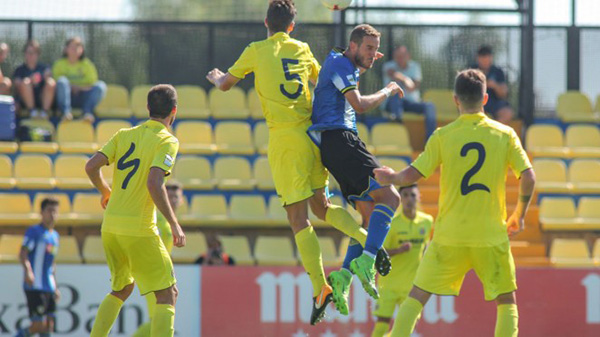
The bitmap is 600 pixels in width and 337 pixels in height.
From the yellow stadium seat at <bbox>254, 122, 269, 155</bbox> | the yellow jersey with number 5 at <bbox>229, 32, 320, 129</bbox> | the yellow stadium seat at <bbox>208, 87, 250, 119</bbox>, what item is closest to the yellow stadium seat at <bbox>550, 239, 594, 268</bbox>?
the yellow stadium seat at <bbox>254, 122, 269, 155</bbox>

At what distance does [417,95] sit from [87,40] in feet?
18.2

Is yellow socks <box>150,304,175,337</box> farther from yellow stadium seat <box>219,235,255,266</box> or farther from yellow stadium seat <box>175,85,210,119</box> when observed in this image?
yellow stadium seat <box>175,85,210,119</box>

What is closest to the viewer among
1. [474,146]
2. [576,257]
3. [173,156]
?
[474,146]

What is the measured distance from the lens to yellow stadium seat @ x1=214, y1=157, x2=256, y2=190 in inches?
632

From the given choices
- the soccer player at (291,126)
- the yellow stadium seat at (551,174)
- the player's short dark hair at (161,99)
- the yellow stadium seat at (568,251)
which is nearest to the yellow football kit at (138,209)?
the player's short dark hair at (161,99)

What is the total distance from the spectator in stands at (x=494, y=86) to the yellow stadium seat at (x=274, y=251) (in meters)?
4.20

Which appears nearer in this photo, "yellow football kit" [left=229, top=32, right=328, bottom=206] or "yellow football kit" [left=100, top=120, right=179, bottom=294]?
"yellow football kit" [left=100, top=120, right=179, bottom=294]

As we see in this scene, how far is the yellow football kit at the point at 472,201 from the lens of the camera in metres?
7.89

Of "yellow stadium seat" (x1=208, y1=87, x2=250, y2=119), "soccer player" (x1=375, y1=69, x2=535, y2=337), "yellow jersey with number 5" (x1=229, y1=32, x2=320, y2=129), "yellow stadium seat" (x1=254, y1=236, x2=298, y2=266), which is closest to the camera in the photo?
"soccer player" (x1=375, y1=69, x2=535, y2=337)

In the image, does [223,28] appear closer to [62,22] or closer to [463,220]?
[62,22]

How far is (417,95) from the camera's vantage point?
17.5 meters

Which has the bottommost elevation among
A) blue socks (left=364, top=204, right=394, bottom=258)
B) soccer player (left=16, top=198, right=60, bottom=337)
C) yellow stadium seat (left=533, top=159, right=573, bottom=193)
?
soccer player (left=16, top=198, right=60, bottom=337)

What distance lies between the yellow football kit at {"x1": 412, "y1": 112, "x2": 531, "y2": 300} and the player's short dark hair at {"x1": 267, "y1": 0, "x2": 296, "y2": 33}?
165cm

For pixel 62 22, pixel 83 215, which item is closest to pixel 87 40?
pixel 62 22
